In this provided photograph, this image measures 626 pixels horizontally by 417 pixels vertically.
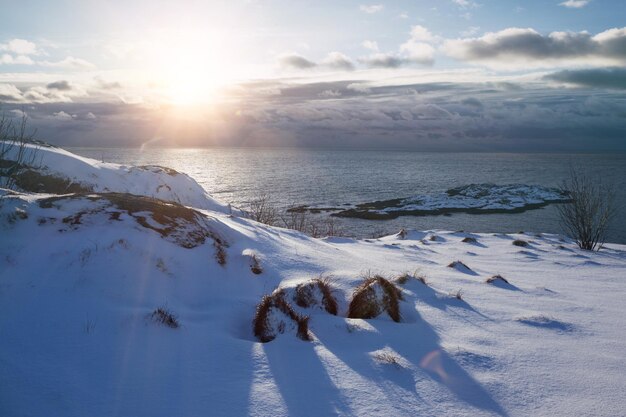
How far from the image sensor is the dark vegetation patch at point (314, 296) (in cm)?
528

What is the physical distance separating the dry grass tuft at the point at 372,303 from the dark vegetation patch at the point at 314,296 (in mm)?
270

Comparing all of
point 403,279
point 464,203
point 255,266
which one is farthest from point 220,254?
point 464,203

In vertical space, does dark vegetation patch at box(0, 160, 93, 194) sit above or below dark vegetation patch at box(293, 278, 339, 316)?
above

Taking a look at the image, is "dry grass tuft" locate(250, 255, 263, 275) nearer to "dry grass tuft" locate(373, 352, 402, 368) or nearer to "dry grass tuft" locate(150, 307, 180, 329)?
"dry grass tuft" locate(150, 307, 180, 329)

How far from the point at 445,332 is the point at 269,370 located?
2.48m

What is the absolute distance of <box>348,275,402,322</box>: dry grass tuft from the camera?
17.3 ft

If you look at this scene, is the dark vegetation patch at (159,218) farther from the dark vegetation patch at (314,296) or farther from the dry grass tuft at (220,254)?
the dark vegetation patch at (314,296)

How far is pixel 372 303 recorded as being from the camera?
5.30 m

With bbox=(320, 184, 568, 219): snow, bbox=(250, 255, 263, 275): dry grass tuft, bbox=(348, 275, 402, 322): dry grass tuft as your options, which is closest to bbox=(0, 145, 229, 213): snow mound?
bbox=(250, 255, 263, 275): dry grass tuft

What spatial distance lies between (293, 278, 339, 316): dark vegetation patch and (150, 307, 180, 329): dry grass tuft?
165cm

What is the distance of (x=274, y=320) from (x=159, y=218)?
10.4 feet

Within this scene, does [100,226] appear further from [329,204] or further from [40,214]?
[329,204]

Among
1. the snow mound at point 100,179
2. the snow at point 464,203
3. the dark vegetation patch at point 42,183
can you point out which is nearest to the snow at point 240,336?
the dark vegetation patch at point 42,183

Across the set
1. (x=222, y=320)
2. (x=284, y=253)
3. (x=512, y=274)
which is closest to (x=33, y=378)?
(x=222, y=320)
